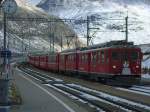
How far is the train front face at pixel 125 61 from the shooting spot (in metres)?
38.8

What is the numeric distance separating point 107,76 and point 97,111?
56.9 feet

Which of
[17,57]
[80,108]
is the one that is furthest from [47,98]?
[17,57]

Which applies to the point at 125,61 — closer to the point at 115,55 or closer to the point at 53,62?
the point at 115,55

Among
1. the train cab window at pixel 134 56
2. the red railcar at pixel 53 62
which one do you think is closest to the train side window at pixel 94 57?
the train cab window at pixel 134 56

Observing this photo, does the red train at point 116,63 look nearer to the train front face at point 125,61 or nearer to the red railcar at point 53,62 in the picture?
the train front face at point 125,61

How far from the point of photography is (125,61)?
39344 millimetres

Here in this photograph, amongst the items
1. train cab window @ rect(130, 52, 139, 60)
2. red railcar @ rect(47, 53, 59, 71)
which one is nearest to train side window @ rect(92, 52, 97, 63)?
train cab window @ rect(130, 52, 139, 60)

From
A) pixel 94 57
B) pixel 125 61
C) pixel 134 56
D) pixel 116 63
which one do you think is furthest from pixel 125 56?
pixel 94 57

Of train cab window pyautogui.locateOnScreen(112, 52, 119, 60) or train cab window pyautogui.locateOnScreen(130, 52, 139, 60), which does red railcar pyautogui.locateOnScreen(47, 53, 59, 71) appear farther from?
train cab window pyautogui.locateOnScreen(112, 52, 119, 60)

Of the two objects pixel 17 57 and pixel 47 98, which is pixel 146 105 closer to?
pixel 47 98

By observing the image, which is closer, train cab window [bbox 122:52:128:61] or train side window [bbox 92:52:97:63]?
train cab window [bbox 122:52:128:61]

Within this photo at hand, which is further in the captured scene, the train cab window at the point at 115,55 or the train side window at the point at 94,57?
the train side window at the point at 94,57

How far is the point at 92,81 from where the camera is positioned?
1832 inches

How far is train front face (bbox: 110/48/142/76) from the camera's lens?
3875 cm
